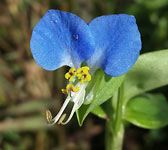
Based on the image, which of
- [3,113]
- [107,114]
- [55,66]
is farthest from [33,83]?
[55,66]

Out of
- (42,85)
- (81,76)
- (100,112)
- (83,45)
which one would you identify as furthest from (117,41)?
(42,85)

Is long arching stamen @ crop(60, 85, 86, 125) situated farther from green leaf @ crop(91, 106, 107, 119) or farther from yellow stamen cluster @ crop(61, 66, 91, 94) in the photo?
green leaf @ crop(91, 106, 107, 119)

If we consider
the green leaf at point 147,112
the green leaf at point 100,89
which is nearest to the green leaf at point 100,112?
the green leaf at point 147,112

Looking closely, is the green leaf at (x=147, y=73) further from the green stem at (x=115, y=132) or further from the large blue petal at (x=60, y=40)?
the large blue petal at (x=60, y=40)

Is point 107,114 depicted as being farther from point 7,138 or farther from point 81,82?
point 7,138

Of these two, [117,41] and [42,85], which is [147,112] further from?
[42,85]
